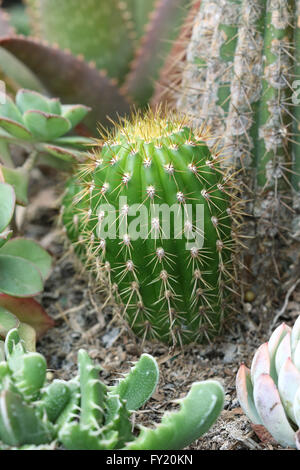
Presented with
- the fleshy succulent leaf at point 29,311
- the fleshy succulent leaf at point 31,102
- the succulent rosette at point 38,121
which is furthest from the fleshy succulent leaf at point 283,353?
the fleshy succulent leaf at point 31,102

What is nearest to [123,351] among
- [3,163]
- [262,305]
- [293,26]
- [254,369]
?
[262,305]

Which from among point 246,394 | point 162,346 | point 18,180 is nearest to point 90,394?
point 246,394

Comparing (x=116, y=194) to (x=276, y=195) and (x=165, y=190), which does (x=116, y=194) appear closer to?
(x=165, y=190)

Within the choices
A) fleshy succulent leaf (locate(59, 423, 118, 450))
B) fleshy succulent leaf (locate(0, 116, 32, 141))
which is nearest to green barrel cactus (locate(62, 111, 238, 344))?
fleshy succulent leaf (locate(0, 116, 32, 141))

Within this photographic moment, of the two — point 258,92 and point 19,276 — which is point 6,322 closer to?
point 19,276

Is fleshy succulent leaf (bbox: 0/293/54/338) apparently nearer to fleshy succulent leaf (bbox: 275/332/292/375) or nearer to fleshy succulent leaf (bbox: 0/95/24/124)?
fleshy succulent leaf (bbox: 0/95/24/124)
